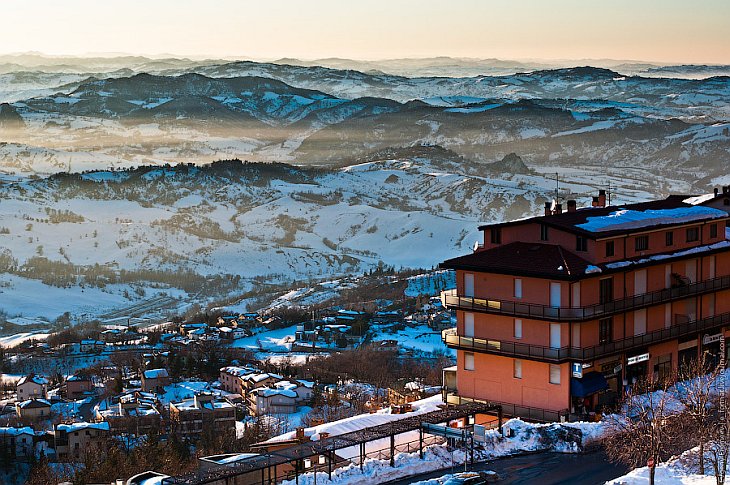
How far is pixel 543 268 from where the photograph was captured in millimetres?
42500

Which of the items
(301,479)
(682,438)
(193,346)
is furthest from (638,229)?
(193,346)

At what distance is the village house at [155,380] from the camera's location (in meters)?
98.7

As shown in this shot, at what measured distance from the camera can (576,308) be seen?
4203 centimetres

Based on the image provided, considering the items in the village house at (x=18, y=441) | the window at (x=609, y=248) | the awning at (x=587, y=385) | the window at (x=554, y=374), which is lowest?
the village house at (x=18, y=441)

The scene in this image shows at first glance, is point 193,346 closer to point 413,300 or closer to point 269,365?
point 269,365

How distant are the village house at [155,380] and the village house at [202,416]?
32.6 ft

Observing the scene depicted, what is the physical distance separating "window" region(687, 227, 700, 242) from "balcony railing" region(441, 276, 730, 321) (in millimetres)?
1637

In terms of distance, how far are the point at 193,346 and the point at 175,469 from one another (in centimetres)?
6970

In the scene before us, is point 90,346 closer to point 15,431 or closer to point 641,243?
point 15,431

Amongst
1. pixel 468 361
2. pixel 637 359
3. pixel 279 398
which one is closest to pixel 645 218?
pixel 637 359

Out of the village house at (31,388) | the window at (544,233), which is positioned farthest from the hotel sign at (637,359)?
the village house at (31,388)

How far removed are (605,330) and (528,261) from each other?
11.5ft

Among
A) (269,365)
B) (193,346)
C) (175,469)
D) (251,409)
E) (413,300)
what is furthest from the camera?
(413,300)

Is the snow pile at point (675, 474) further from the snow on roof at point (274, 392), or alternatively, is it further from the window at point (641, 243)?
the snow on roof at point (274, 392)
